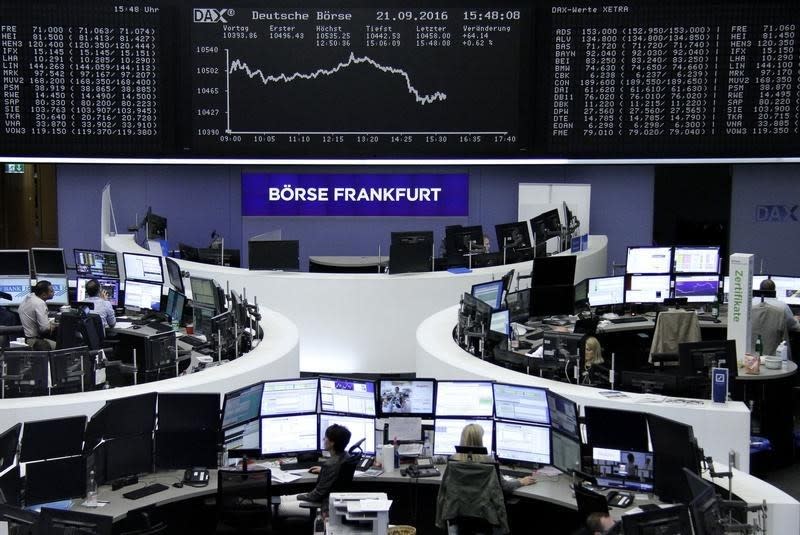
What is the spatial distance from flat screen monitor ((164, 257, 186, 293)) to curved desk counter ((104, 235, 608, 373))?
16.1 inches

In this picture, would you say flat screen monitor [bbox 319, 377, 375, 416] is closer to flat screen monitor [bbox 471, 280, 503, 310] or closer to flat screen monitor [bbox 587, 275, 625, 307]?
flat screen monitor [bbox 471, 280, 503, 310]

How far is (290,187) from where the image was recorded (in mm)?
15211

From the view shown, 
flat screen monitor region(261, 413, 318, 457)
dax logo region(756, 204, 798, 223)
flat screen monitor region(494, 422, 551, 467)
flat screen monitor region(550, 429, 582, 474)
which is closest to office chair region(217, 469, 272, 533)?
flat screen monitor region(261, 413, 318, 457)

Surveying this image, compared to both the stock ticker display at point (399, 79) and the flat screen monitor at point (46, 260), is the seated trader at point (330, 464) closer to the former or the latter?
the stock ticker display at point (399, 79)

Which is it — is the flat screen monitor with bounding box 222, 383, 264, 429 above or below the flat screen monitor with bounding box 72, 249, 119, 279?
below

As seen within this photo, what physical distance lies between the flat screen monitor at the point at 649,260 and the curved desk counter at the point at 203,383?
3901mm

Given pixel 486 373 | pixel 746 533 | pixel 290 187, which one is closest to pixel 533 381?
pixel 486 373

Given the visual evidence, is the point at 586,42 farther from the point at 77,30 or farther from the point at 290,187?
the point at 290,187

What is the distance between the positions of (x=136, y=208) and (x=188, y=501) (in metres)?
9.30

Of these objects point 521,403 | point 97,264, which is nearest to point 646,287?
point 521,403

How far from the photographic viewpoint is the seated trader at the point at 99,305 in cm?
1012

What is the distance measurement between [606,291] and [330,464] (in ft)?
17.4

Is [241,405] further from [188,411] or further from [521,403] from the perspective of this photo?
[521,403]

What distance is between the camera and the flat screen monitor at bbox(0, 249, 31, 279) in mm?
11242
